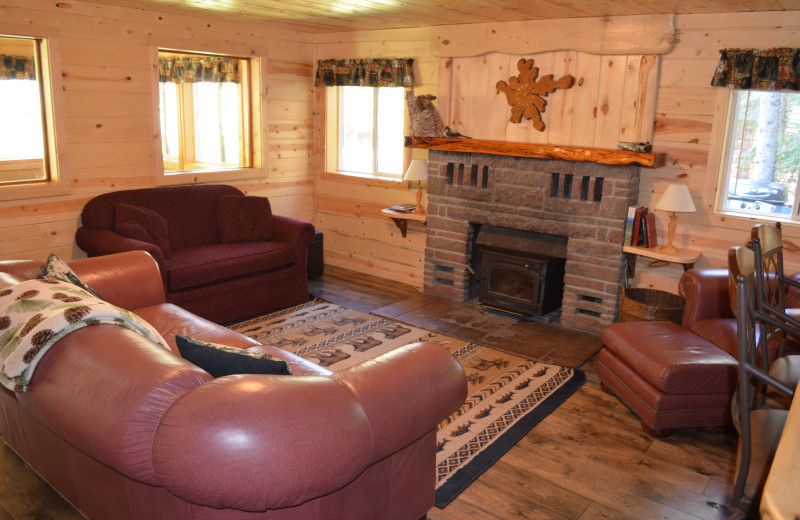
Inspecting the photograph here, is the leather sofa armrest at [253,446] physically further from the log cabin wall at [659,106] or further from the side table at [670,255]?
the log cabin wall at [659,106]

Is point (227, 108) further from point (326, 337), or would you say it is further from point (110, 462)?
point (110, 462)

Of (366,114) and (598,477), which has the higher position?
(366,114)

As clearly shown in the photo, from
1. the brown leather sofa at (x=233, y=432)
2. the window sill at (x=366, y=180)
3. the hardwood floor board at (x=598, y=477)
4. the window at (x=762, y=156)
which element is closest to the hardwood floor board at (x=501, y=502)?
the hardwood floor board at (x=598, y=477)

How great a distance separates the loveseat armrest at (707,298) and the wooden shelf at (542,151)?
0.90m

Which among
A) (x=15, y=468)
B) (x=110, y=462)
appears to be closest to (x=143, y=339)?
(x=110, y=462)

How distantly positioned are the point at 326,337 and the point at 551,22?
2813 mm

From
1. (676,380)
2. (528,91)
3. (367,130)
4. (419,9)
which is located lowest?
(676,380)

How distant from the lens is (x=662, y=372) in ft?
9.75

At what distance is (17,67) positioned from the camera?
14.9 feet

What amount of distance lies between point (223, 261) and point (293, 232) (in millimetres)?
713

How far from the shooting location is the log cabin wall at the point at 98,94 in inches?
167

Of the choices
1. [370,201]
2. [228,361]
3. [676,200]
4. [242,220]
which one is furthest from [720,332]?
[242,220]

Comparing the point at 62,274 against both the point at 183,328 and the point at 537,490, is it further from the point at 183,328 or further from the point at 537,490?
the point at 537,490

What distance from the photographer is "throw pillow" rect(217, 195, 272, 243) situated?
5.08 meters
